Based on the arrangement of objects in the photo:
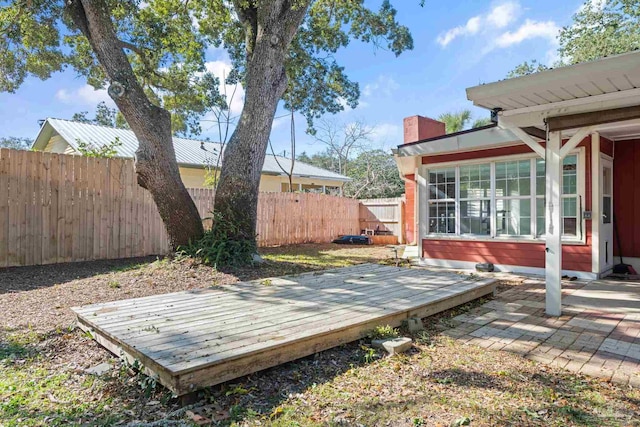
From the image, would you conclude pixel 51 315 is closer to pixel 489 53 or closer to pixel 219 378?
pixel 219 378

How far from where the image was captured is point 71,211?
7.01m

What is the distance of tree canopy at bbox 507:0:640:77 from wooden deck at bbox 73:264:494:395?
46.9 ft

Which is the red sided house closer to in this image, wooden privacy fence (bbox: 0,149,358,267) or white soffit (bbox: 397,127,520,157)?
white soffit (bbox: 397,127,520,157)

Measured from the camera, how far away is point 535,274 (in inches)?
268

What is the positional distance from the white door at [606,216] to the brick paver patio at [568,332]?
1.53 m

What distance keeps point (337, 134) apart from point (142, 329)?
20.6 meters

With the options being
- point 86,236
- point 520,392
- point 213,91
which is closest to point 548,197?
point 520,392

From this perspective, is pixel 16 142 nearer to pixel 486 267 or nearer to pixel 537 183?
pixel 486 267

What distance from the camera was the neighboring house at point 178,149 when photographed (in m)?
12.6

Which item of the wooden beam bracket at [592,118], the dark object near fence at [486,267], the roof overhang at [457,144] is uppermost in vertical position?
the roof overhang at [457,144]

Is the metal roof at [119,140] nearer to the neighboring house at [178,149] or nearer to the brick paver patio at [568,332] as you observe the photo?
the neighboring house at [178,149]

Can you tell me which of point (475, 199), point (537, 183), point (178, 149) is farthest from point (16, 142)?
point (537, 183)

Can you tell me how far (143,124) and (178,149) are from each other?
9542 millimetres

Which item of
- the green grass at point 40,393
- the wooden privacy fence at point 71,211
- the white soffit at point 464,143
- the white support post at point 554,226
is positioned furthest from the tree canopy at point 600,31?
the green grass at point 40,393
